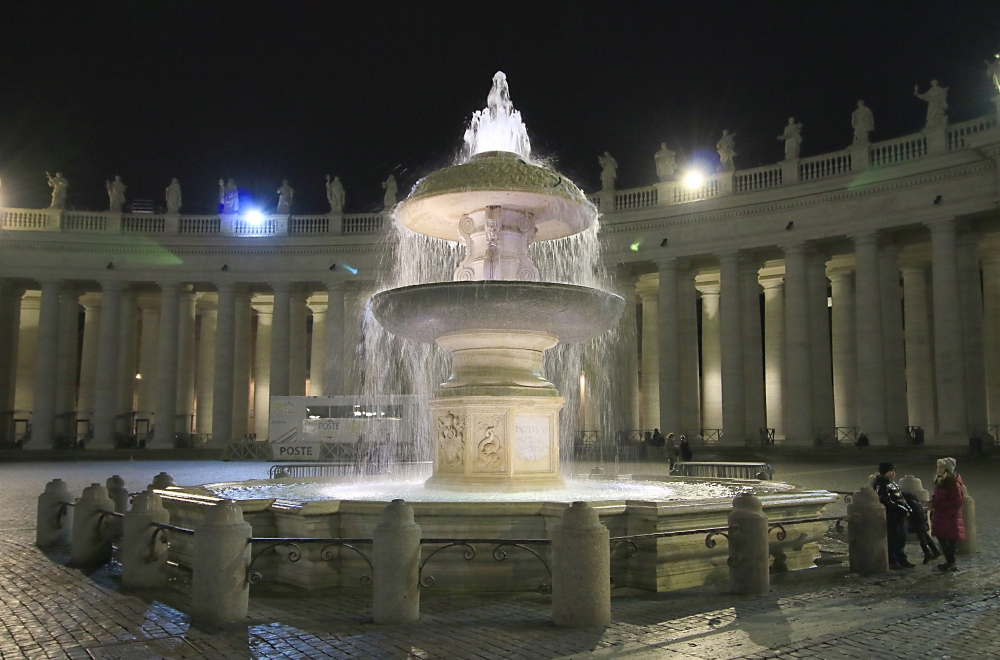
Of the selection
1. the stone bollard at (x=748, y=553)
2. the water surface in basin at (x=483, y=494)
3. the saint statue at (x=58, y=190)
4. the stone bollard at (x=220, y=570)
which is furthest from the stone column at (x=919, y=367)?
the saint statue at (x=58, y=190)

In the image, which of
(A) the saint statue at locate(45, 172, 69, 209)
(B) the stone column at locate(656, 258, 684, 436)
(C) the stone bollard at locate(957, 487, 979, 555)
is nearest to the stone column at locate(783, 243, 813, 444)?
(B) the stone column at locate(656, 258, 684, 436)

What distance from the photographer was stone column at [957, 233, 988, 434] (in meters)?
38.8

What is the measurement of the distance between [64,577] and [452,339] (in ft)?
23.6

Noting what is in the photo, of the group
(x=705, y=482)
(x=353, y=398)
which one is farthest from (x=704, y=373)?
(x=705, y=482)

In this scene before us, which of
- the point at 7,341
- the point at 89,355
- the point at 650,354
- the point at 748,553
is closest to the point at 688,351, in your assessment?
the point at 650,354

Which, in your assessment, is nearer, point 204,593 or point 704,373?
point 204,593

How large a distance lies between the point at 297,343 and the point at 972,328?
39756mm

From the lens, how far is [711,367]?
2056 inches

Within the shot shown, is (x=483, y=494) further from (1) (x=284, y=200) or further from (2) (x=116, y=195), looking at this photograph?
(2) (x=116, y=195)

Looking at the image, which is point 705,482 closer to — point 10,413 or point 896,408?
point 896,408

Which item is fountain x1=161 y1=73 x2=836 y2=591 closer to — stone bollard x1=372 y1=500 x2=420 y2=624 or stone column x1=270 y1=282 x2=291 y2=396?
stone bollard x1=372 y1=500 x2=420 y2=624

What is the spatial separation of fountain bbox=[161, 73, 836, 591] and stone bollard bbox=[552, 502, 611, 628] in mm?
1967

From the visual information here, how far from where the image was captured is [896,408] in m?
41.9

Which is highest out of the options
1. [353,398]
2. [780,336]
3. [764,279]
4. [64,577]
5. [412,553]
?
[764,279]
